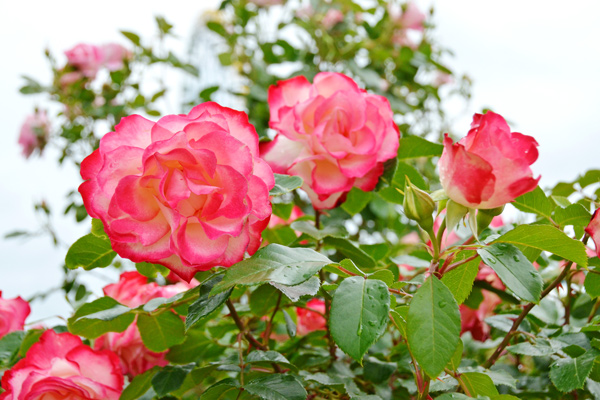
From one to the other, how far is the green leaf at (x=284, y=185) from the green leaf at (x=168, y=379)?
247 mm

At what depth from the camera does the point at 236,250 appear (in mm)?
413

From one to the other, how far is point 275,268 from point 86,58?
1.42 meters

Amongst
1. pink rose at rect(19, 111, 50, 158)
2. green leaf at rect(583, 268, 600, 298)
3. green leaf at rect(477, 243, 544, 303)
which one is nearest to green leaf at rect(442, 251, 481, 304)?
green leaf at rect(477, 243, 544, 303)

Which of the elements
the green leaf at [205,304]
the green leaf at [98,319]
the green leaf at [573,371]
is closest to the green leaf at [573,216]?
the green leaf at [573,371]

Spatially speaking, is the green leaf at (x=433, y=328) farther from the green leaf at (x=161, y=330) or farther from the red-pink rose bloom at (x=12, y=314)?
the red-pink rose bloom at (x=12, y=314)

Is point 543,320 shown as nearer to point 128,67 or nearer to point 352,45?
point 352,45

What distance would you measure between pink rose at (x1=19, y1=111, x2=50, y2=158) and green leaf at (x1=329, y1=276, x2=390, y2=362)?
165cm

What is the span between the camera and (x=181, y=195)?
1.30ft

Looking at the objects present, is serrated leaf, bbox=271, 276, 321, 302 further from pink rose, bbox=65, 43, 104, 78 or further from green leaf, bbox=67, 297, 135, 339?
pink rose, bbox=65, 43, 104, 78

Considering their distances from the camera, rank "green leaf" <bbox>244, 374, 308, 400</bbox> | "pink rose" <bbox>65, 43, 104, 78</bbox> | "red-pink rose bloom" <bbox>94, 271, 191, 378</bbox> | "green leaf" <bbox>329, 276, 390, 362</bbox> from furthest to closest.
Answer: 1. "pink rose" <bbox>65, 43, 104, 78</bbox>
2. "red-pink rose bloom" <bbox>94, 271, 191, 378</bbox>
3. "green leaf" <bbox>244, 374, 308, 400</bbox>
4. "green leaf" <bbox>329, 276, 390, 362</bbox>

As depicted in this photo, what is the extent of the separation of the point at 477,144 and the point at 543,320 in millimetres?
374

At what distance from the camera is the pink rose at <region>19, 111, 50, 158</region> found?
1.71 metres

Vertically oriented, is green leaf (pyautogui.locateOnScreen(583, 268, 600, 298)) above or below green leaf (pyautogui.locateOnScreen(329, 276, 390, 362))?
below

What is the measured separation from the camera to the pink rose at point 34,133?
1705mm
